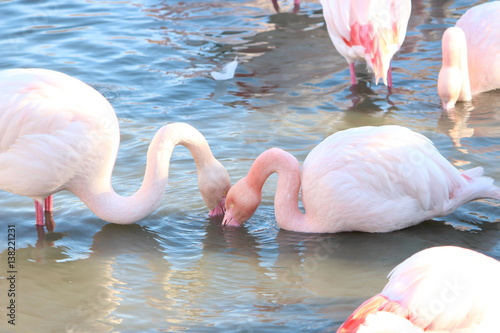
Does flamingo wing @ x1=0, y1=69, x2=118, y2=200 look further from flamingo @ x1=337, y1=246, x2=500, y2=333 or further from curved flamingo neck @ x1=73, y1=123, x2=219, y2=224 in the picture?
flamingo @ x1=337, y1=246, x2=500, y2=333

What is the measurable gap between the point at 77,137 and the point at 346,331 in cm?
248

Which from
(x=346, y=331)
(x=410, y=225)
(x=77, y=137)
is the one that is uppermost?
(x=77, y=137)

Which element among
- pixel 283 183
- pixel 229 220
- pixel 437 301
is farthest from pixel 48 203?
pixel 437 301

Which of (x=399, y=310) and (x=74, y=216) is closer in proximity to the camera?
(x=399, y=310)

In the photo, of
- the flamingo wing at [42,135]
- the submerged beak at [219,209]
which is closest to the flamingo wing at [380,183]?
the submerged beak at [219,209]

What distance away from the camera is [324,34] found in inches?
383

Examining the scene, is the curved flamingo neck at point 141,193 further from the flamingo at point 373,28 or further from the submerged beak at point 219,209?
the flamingo at point 373,28

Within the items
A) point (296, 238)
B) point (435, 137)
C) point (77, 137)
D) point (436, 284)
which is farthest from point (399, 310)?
point (435, 137)

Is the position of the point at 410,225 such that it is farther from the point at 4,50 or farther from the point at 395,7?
the point at 4,50

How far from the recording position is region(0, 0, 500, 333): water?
14.6ft

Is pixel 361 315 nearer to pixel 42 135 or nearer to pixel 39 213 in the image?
pixel 42 135

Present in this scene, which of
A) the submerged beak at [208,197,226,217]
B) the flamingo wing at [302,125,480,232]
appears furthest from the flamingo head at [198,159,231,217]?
the flamingo wing at [302,125,480,232]

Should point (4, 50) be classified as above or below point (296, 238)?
above

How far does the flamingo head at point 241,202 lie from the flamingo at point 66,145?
46 centimetres
